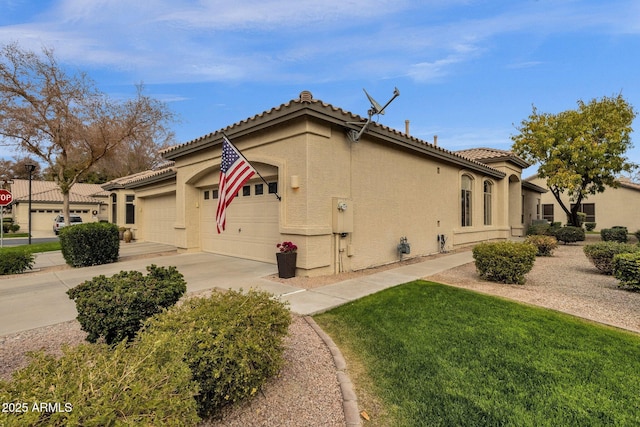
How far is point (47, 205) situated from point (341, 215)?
3717 cm

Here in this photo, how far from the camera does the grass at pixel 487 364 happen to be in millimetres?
2709

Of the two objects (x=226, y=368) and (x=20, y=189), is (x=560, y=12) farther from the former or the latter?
(x=20, y=189)

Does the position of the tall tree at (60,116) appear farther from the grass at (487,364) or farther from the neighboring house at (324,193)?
the grass at (487,364)

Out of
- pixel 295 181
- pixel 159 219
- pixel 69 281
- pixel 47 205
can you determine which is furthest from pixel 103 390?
pixel 47 205

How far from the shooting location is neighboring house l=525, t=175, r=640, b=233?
27.8 metres

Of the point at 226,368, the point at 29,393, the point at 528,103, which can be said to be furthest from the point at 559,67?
the point at 29,393

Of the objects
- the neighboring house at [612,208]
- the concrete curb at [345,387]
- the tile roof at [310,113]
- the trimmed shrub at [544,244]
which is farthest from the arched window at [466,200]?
the neighboring house at [612,208]

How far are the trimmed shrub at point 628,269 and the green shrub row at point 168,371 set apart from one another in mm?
7527

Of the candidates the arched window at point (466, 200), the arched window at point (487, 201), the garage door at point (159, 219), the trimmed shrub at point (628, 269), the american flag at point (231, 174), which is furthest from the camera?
the arched window at point (487, 201)

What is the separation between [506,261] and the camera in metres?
7.25

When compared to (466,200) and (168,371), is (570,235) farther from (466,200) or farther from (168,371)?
(168,371)

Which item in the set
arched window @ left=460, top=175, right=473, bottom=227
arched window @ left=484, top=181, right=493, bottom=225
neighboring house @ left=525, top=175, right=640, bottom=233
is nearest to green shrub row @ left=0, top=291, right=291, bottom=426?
arched window @ left=460, top=175, right=473, bottom=227

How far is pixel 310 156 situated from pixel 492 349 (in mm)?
5287

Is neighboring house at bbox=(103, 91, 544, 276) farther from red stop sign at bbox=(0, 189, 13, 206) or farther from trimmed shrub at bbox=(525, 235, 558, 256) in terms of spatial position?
red stop sign at bbox=(0, 189, 13, 206)
